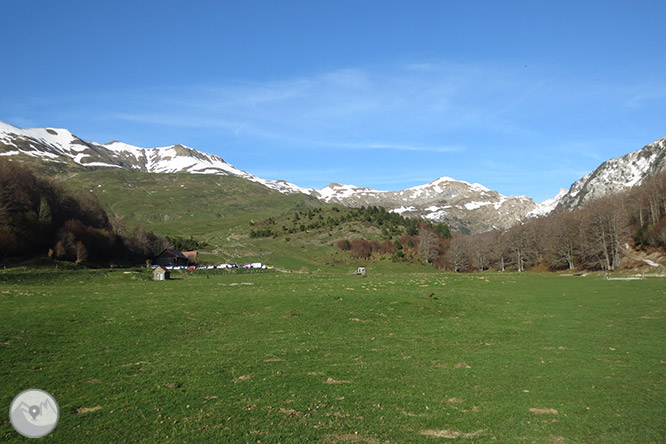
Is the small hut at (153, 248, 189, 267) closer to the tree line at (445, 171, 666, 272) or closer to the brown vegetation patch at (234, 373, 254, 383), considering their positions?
the tree line at (445, 171, 666, 272)

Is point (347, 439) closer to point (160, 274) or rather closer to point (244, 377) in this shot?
point (244, 377)

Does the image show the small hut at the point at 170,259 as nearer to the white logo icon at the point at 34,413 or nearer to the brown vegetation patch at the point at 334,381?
the brown vegetation patch at the point at 334,381

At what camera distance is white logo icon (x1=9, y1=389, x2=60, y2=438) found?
10.5 m

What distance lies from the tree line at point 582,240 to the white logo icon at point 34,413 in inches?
4079

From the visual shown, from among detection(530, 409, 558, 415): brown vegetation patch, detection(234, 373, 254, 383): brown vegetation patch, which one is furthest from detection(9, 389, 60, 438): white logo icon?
detection(530, 409, 558, 415): brown vegetation patch

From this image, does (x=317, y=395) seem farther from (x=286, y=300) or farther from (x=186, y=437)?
(x=286, y=300)

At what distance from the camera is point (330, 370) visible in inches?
657

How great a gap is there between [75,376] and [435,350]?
15.5 meters

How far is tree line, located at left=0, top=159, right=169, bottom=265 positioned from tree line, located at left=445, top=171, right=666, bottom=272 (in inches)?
4083

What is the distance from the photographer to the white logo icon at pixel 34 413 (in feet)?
34.3

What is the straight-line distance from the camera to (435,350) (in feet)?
67.8

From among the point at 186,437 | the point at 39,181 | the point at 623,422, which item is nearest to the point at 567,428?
the point at 623,422

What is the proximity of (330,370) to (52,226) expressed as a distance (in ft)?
317

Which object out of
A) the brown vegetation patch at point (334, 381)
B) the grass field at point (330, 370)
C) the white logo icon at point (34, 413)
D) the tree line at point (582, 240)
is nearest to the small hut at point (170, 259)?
the grass field at point (330, 370)
